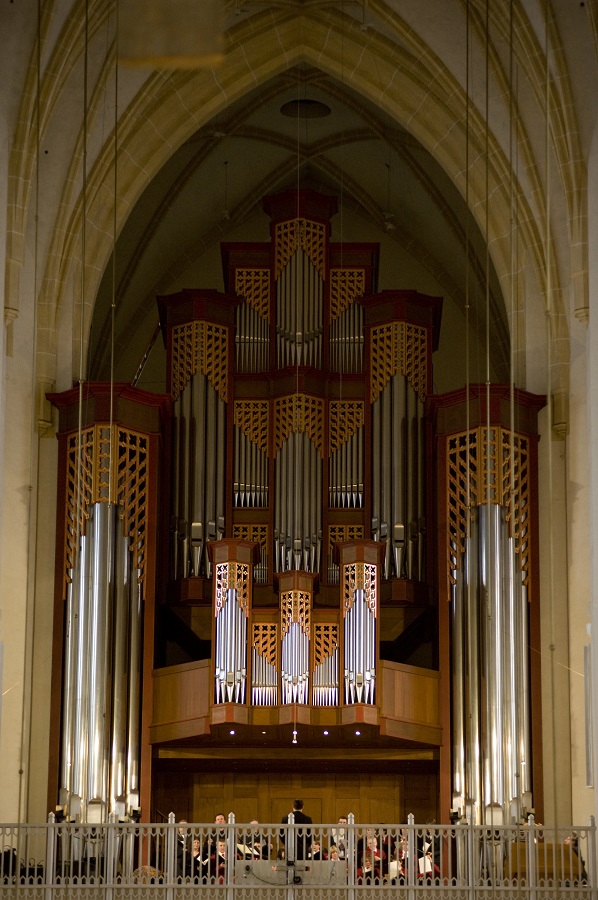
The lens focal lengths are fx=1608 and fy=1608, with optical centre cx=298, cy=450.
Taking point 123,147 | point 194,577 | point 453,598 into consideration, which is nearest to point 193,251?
A: point 123,147

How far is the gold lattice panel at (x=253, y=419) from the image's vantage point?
20047mm

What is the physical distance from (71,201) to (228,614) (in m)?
5.38

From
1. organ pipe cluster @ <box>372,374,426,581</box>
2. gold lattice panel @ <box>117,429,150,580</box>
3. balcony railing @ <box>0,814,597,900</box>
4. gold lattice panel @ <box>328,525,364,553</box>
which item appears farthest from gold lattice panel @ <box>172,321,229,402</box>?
balcony railing @ <box>0,814,597,900</box>

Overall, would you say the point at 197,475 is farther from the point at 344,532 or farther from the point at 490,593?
the point at 490,593

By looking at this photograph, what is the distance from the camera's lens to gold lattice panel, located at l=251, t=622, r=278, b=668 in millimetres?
17844

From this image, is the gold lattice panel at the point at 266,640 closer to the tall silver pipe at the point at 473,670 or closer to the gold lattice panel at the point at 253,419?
the tall silver pipe at the point at 473,670

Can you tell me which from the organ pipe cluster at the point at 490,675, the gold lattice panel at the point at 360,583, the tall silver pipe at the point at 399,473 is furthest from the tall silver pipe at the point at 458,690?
the tall silver pipe at the point at 399,473

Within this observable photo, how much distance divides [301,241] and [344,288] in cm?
81

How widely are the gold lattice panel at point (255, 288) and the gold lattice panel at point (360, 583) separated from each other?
159 inches

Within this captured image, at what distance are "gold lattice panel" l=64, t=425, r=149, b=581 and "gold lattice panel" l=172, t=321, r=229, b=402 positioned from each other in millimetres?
1476

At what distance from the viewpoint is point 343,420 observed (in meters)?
20.1

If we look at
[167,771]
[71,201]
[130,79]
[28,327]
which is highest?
[130,79]

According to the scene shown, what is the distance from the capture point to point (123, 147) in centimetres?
1952

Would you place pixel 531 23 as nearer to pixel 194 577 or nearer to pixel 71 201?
pixel 71 201
